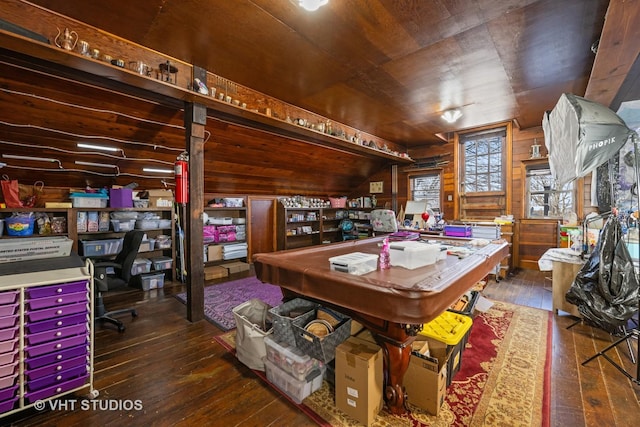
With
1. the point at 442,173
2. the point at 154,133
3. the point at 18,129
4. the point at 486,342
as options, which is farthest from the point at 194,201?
the point at 442,173

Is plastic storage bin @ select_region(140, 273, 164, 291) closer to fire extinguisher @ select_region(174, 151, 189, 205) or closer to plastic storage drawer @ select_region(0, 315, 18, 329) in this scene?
fire extinguisher @ select_region(174, 151, 189, 205)

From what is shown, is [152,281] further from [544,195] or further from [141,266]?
[544,195]

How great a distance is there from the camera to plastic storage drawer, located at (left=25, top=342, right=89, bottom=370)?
1.52m

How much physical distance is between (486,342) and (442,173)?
4319 mm

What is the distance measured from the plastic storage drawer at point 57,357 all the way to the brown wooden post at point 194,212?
3.70ft

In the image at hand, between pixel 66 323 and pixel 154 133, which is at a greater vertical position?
pixel 154 133

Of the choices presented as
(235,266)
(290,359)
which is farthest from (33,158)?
(290,359)

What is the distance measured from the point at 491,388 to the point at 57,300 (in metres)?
2.81

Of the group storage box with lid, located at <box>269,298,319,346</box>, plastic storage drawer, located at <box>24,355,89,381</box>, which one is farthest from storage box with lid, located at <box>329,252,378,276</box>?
plastic storage drawer, located at <box>24,355,89,381</box>

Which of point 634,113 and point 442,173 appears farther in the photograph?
point 442,173

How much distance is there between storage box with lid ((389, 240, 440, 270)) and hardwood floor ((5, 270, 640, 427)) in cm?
110

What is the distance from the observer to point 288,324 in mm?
1820

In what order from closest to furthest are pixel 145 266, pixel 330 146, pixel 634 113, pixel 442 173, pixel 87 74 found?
pixel 87 74
pixel 634 113
pixel 145 266
pixel 330 146
pixel 442 173

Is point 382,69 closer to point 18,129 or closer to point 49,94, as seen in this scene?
point 49,94
